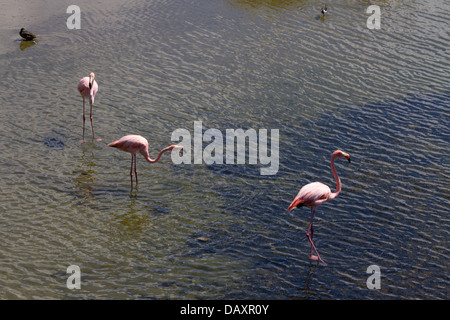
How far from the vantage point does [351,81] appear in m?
18.8

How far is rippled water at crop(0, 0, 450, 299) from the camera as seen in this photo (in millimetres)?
10289

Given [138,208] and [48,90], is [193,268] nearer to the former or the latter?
[138,208]
